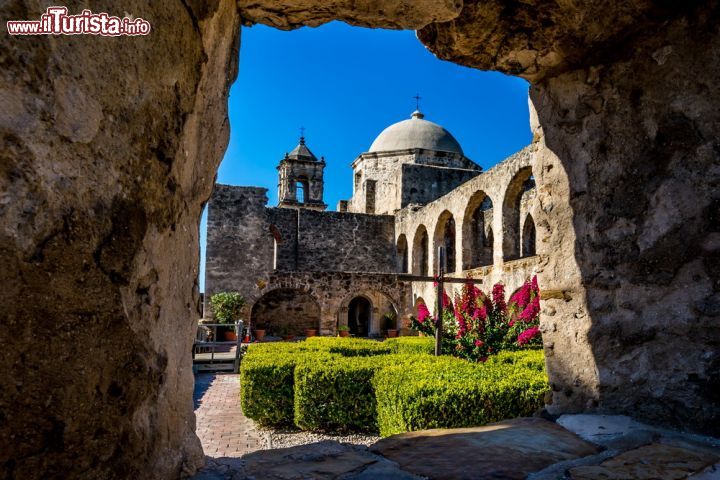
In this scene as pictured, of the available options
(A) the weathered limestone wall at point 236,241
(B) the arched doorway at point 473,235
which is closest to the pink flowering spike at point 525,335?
(B) the arched doorway at point 473,235

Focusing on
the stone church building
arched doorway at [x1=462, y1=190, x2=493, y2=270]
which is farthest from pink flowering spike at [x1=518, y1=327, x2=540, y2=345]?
arched doorway at [x1=462, y1=190, x2=493, y2=270]

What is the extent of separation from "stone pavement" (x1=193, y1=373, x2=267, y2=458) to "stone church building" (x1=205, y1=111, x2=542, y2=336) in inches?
286

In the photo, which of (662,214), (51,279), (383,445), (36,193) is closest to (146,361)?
(51,279)

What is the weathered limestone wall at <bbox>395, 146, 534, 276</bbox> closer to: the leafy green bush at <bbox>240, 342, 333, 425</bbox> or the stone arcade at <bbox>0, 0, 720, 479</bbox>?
the leafy green bush at <bbox>240, 342, 333, 425</bbox>

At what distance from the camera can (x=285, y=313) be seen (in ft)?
66.7

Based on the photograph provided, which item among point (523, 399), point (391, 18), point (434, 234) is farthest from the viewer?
point (434, 234)

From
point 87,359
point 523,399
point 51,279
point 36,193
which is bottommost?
point 523,399

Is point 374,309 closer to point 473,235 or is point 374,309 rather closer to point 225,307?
point 473,235

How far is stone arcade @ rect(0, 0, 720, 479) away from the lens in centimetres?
103

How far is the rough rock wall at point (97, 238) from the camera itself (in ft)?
3.27

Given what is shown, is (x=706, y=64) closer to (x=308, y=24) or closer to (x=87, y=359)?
(x=308, y=24)

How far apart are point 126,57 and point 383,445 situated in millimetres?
1611

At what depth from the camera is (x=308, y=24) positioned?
1988mm

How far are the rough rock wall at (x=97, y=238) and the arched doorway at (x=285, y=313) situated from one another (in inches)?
735
